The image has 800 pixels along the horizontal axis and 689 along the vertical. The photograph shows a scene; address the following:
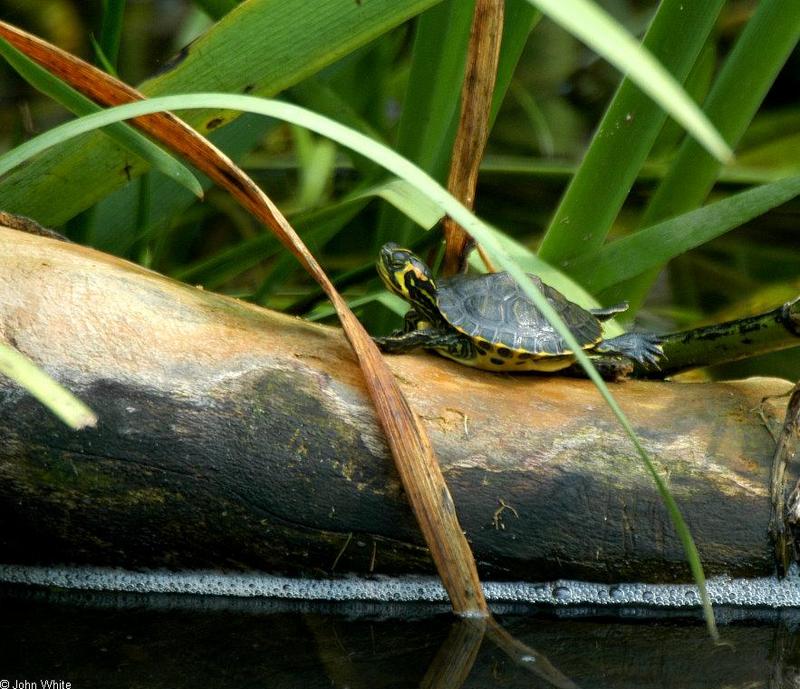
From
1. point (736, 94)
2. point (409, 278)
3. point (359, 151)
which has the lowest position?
point (359, 151)

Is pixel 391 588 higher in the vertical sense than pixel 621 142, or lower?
lower

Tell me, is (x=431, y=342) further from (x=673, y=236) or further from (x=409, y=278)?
(x=673, y=236)

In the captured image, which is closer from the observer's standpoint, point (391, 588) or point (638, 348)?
point (391, 588)

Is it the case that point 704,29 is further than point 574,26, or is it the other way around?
point 704,29

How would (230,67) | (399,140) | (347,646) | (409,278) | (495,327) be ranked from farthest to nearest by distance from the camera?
(399,140), (409,278), (495,327), (230,67), (347,646)

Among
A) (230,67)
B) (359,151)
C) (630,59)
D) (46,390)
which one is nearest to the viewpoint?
(630,59)

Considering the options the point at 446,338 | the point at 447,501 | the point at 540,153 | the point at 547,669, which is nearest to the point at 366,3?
the point at 446,338

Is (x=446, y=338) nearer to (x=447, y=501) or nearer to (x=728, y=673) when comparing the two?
(x=447, y=501)

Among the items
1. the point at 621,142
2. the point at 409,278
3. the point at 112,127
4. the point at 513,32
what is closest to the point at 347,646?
the point at 409,278
